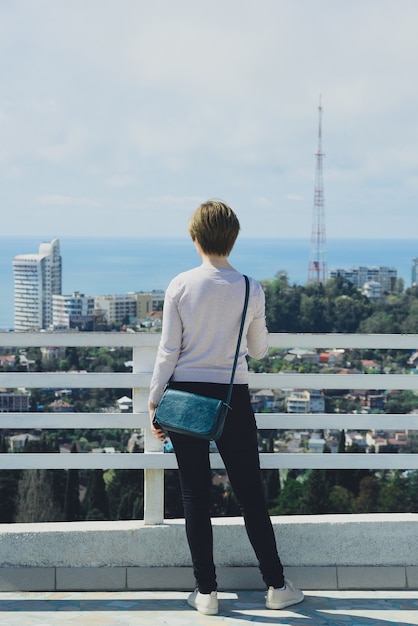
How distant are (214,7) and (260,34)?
5922mm

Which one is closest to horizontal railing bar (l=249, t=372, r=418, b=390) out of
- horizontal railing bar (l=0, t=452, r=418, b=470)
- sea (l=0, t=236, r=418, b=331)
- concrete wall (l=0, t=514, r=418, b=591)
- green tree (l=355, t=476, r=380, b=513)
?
horizontal railing bar (l=0, t=452, r=418, b=470)

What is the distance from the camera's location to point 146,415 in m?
4.11

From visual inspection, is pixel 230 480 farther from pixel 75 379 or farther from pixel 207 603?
pixel 75 379

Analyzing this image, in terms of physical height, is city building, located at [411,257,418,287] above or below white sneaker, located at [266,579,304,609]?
above

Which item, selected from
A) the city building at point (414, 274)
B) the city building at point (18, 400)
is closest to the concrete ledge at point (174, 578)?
the city building at point (18, 400)

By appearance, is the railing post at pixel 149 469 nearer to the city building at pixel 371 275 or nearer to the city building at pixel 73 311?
the city building at pixel 73 311

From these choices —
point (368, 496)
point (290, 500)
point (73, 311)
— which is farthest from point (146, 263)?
point (290, 500)

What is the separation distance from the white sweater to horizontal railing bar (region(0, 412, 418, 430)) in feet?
1.79

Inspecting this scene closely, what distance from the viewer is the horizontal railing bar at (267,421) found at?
409 centimetres

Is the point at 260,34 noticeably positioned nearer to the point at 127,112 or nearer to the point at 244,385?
the point at 127,112

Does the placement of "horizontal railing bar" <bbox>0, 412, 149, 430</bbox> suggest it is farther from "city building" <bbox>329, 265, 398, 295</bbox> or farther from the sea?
"city building" <bbox>329, 265, 398, 295</bbox>

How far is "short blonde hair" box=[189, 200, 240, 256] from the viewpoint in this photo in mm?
3549

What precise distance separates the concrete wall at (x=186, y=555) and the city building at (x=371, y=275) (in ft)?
152

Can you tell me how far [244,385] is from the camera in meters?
3.63
